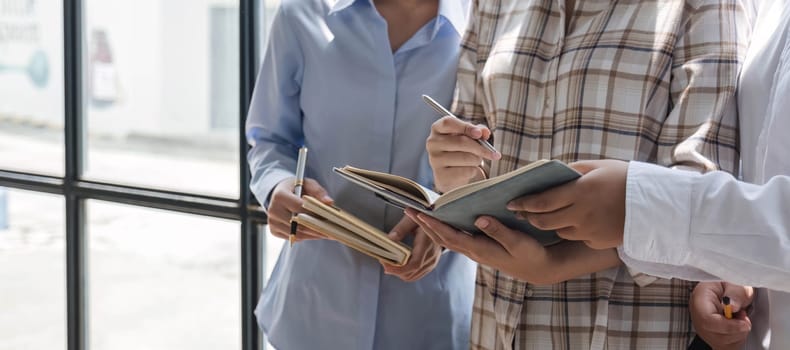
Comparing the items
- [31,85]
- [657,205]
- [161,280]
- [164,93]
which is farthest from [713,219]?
[31,85]

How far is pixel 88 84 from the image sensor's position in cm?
272

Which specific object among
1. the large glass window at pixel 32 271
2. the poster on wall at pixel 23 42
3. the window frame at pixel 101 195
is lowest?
the large glass window at pixel 32 271

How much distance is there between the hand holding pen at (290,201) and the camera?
1.64m

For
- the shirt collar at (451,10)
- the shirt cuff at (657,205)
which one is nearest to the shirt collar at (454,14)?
the shirt collar at (451,10)

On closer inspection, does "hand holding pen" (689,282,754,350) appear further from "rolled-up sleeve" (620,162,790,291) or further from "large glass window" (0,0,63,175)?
"large glass window" (0,0,63,175)

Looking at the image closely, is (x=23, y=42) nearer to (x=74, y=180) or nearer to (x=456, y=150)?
(x=74, y=180)

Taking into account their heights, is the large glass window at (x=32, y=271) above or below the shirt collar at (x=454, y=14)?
below

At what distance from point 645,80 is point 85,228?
2.14 meters

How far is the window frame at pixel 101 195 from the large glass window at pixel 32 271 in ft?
0.43

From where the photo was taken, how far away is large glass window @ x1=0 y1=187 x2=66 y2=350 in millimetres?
2926

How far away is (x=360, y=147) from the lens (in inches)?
67.2

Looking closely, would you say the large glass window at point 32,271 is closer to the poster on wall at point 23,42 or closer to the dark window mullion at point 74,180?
the dark window mullion at point 74,180

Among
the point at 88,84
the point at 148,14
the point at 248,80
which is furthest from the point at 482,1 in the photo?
the point at 88,84

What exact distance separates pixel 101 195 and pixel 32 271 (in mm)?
580
